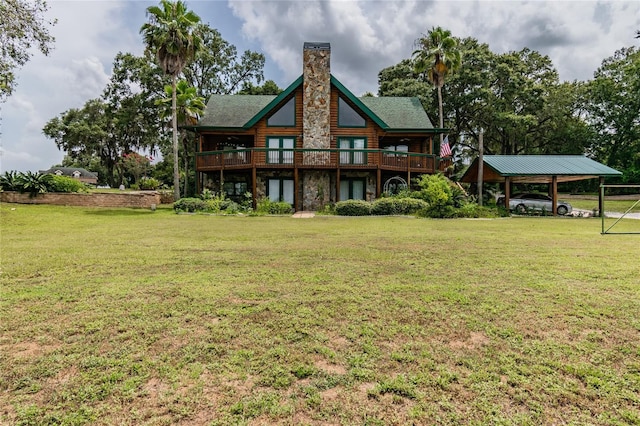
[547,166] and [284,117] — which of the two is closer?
[547,166]

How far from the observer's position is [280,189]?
844 inches

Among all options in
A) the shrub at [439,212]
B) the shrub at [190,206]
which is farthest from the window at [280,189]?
the shrub at [439,212]

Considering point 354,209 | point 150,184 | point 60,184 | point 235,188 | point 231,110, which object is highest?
point 231,110

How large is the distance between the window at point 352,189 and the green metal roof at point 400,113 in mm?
4545

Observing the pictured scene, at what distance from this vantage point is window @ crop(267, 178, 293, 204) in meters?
21.4

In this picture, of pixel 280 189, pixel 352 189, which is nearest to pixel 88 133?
pixel 280 189

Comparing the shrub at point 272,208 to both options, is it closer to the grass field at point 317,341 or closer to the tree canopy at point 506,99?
the grass field at point 317,341

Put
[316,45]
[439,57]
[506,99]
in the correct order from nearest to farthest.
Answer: [316,45] → [439,57] → [506,99]

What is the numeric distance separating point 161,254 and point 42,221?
937 centimetres

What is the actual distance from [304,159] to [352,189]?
3726 millimetres

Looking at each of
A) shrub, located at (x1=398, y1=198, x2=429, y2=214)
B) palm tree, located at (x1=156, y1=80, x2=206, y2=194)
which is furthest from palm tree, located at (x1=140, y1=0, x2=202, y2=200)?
shrub, located at (x1=398, y1=198, x2=429, y2=214)

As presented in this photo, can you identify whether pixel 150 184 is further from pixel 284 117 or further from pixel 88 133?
pixel 88 133

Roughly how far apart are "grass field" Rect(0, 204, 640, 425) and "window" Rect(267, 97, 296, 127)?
53.7 feet

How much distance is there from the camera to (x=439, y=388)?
2.64 metres
